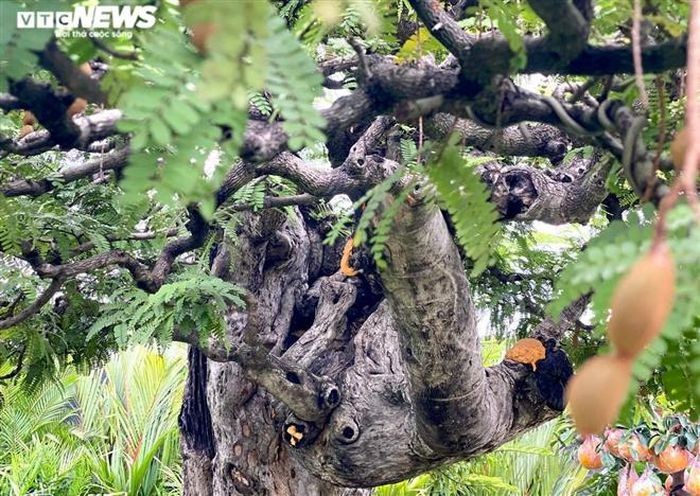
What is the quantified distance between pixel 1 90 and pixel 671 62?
1.74ft

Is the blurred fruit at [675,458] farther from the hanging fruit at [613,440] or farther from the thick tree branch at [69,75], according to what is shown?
the thick tree branch at [69,75]

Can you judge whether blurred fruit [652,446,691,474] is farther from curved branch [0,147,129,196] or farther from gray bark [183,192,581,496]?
curved branch [0,147,129,196]

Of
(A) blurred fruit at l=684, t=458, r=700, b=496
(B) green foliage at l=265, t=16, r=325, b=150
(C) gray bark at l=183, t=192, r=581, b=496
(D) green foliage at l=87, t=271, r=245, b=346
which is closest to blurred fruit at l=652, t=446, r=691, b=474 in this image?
(A) blurred fruit at l=684, t=458, r=700, b=496

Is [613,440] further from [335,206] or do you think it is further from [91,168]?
[91,168]

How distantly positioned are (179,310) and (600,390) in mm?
1203

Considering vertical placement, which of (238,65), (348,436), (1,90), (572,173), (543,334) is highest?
(238,65)

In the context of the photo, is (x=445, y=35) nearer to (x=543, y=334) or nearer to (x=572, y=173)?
(x=572, y=173)

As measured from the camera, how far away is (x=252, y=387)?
217 centimetres

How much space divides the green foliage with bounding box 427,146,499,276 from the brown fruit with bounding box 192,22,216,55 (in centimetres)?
31

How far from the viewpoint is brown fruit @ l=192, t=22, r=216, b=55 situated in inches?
17.3

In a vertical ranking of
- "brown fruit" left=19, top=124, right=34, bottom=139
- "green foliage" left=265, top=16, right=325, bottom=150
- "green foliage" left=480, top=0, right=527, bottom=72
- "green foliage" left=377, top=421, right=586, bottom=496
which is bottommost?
"green foliage" left=377, top=421, right=586, bottom=496

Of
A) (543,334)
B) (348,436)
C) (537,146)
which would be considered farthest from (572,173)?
(348,436)

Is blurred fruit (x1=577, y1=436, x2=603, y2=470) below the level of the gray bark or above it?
below

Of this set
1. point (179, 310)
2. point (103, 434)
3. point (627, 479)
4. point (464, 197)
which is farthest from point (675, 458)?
point (103, 434)
